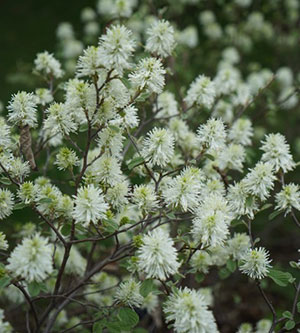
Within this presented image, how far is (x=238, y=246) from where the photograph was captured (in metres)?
2.06

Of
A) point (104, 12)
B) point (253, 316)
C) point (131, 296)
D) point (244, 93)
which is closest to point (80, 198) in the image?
point (131, 296)

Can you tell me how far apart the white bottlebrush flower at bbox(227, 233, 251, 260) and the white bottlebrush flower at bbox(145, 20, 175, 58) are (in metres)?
0.87

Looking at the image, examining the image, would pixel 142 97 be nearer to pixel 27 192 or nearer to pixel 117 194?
pixel 117 194

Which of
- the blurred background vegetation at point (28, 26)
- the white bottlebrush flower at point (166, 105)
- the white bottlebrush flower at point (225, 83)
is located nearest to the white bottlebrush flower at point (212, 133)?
the white bottlebrush flower at point (166, 105)

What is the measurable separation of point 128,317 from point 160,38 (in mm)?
1157

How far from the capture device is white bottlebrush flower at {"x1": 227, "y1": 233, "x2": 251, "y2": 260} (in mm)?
2043

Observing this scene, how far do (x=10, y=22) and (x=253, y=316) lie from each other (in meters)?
6.57

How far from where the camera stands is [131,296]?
1850 millimetres

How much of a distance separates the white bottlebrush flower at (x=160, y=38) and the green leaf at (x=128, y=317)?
3.54 feet

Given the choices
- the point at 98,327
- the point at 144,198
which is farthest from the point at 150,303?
the point at 144,198

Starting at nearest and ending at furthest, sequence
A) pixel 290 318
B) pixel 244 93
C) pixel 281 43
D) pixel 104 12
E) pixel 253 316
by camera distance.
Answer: pixel 290 318 < pixel 244 93 < pixel 253 316 < pixel 104 12 < pixel 281 43

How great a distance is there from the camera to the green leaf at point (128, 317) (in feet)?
5.80

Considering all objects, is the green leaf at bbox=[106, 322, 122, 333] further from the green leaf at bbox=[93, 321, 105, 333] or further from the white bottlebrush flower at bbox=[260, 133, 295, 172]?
the white bottlebrush flower at bbox=[260, 133, 295, 172]

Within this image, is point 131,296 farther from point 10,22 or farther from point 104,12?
point 10,22
